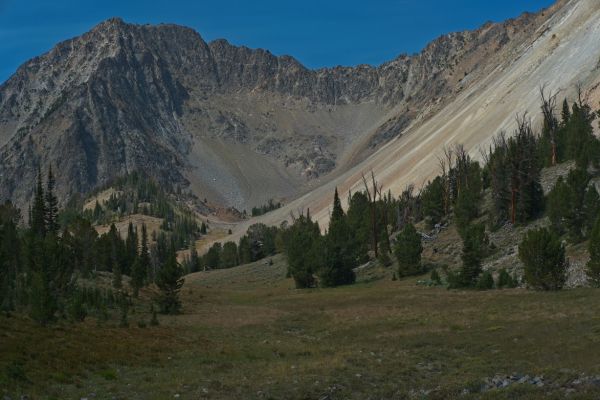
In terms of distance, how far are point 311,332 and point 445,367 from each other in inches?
800

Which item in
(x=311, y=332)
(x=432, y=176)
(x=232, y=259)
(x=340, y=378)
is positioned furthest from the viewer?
(x=232, y=259)

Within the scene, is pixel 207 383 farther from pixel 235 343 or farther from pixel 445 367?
pixel 235 343

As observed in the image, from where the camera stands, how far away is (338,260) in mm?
90000

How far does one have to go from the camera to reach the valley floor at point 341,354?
940 inches

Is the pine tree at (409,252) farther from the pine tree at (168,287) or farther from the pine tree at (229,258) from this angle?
the pine tree at (229,258)

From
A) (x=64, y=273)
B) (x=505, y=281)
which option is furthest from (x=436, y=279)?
(x=64, y=273)

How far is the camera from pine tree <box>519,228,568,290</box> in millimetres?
50094

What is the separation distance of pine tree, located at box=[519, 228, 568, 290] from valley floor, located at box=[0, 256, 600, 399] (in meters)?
1.97

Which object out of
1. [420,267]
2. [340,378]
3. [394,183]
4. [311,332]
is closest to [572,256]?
[420,267]

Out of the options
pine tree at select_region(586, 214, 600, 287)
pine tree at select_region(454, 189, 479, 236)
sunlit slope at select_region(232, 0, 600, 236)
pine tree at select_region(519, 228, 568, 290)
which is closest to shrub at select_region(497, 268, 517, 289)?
pine tree at select_region(519, 228, 568, 290)

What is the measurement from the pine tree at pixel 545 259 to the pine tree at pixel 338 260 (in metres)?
39.9

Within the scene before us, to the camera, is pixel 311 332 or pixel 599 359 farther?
pixel 311 332

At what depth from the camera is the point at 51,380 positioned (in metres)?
24.8

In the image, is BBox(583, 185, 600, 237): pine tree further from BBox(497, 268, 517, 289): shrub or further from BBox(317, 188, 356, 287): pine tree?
BBox(317, 188, 356, 287): pine tree
